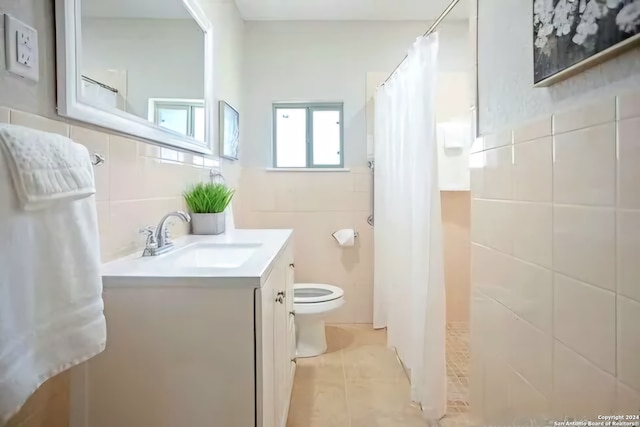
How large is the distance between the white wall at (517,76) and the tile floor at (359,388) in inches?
Answer: 55.8

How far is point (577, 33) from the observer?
2.68 ft

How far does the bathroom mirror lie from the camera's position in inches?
40.4

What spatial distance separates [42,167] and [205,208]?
4.14 ft

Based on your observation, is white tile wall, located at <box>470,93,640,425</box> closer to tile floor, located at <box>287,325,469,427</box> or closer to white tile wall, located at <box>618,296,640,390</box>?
white tile wall, located at <box>618,296,640,390</box>

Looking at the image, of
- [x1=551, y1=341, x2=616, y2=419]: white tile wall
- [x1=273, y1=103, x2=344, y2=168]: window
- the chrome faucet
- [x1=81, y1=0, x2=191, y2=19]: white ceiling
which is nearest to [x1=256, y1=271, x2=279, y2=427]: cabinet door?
the chrome faucet

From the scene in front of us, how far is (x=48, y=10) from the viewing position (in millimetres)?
955

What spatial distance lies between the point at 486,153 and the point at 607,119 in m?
0.54

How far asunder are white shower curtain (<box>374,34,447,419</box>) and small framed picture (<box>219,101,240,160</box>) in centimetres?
107

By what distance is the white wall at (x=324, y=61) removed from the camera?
3074 millimetres

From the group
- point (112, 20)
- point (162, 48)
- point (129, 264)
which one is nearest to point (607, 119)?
point (129, 264)

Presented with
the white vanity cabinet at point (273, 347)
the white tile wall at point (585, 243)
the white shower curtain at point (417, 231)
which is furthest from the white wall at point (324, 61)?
the white tile wall at point (585, 243)

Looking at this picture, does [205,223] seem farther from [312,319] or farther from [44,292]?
[44,292]

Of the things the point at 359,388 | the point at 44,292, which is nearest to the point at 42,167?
the point at 44,292

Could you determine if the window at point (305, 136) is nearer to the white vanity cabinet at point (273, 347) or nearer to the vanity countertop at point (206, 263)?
the vanity countertop at point (206, 263)
